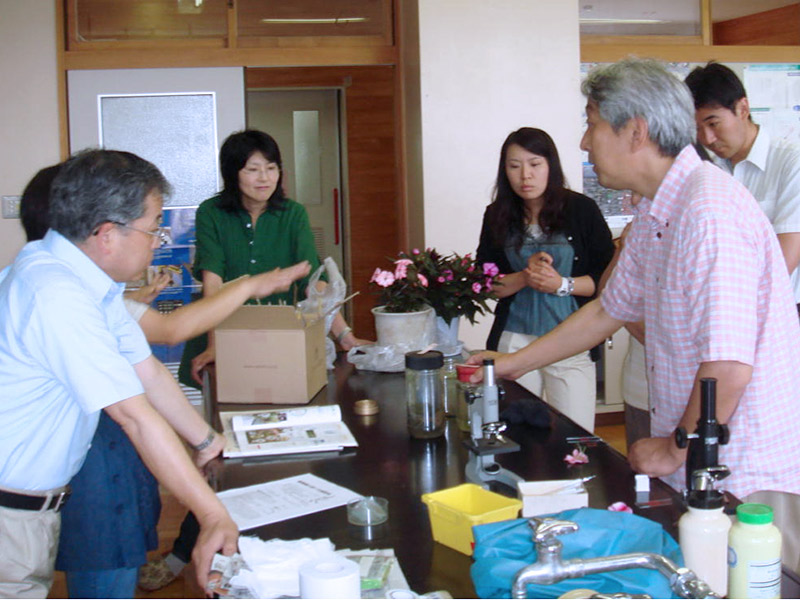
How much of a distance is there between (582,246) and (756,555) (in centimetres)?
228

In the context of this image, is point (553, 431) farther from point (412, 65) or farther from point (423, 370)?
point (412, 65)

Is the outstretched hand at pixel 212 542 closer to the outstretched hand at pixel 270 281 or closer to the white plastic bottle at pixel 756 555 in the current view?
the white plastic bottle at pixel 756 555

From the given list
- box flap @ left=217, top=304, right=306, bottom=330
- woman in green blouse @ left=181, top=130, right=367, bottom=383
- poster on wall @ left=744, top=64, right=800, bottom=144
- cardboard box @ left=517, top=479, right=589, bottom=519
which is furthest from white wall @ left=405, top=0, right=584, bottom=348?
cardboard box @ left=517, top=479, right=589, bottom=519

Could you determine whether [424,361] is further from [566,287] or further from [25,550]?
[566,287]

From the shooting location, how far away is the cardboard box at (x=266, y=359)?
8.05 ft

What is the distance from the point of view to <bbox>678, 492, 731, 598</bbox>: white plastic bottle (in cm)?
115

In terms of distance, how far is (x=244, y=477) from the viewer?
189 centimetres

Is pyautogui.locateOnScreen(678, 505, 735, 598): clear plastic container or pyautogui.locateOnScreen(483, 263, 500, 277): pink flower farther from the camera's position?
pyautogui.locateOnScreen(483, 263, 500, 277): pink flower

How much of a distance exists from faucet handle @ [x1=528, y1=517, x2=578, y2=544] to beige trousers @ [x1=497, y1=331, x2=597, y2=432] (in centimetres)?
196

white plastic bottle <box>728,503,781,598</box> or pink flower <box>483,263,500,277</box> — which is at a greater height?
pink flower <box>483,263,500,277</box>

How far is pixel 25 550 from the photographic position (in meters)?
1.71

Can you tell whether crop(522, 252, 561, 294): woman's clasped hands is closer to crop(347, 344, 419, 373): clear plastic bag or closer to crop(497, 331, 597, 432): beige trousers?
crop(497, 331, 597, 432): beige trousers

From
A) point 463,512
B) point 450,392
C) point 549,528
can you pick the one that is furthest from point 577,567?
point 450,392

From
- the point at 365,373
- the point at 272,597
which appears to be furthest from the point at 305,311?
the point at 272,597
